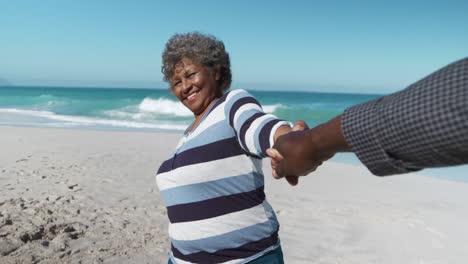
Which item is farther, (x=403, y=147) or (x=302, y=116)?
(x=302, y=116)

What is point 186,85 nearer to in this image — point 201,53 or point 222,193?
point 201,53

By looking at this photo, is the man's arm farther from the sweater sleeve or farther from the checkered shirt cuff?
the sweater sleeve

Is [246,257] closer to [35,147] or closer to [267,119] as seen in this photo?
[267,119]

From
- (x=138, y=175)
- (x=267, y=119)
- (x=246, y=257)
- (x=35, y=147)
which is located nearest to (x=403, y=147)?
(x=267, y=119)

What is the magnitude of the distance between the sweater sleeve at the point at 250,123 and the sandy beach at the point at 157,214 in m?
3.33

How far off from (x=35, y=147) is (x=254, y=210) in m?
11.1

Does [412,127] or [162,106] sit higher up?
[412,127]

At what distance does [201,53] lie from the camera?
2123 millimetres

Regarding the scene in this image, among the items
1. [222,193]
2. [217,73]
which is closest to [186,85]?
[217,73]

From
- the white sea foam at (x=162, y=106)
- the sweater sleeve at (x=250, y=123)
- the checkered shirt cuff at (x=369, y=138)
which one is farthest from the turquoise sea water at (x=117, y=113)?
the checkered shirt cuff at (x=369, y=138)

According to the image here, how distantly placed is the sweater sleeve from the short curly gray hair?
39cm

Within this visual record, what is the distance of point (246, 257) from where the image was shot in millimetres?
1789

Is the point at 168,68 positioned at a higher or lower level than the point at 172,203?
higher

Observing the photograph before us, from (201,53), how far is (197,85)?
16cm
